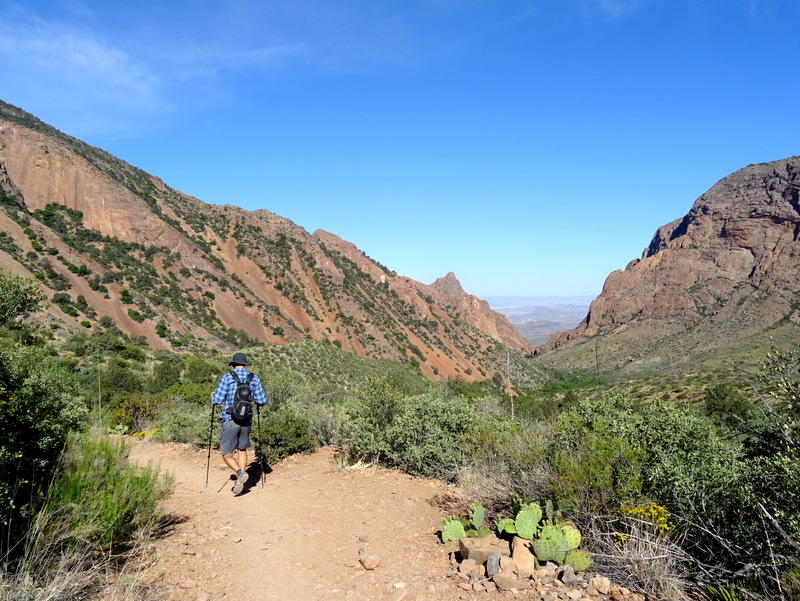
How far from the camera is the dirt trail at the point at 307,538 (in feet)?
13.0

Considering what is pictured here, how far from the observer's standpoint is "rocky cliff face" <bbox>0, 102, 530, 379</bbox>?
4125 cm

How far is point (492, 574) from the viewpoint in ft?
13.1

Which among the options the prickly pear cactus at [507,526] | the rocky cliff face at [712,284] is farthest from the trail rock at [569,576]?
the rocky cliff face at [712,284]

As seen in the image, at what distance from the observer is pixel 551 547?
4004 mm

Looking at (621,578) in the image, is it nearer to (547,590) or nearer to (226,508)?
(547,590)

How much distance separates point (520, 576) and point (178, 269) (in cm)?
5505

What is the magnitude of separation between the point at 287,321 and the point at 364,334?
10.4m

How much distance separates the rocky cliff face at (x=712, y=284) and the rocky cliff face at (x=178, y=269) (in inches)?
1336

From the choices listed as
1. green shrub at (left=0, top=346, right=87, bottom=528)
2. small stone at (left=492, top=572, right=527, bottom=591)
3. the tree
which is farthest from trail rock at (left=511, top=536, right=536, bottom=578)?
the tree

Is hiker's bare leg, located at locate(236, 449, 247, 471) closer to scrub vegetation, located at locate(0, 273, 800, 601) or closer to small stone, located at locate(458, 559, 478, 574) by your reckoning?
scrub vegetation, located at locate(0, 273, 800, 601)

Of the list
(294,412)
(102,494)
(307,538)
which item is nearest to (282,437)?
(294,412)

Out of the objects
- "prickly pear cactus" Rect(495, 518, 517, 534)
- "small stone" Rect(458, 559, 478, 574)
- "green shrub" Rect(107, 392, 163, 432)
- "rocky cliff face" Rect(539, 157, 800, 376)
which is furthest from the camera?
"rocky cliff face" Rect(539, 157, 800, 376)

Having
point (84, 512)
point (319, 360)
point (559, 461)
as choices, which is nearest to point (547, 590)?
point (559, 461)

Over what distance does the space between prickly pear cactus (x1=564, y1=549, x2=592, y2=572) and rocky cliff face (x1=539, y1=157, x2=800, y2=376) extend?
7180 cm
